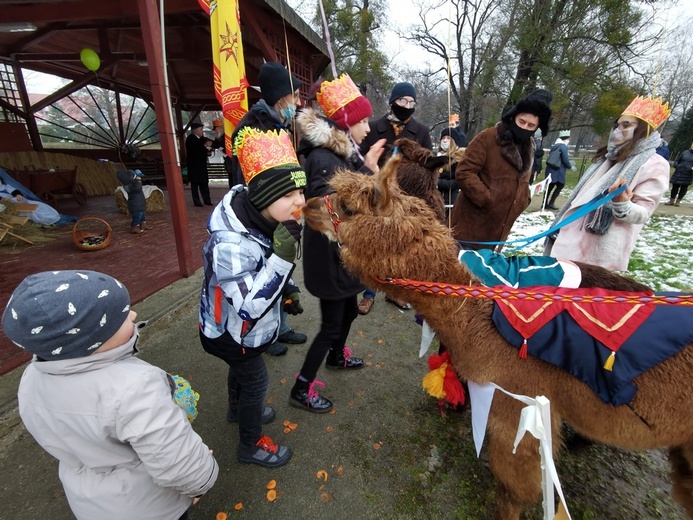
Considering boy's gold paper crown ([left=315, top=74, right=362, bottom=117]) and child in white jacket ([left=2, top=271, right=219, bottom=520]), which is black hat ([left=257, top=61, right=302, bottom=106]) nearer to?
boy's gold paper crown ([left=315, top=74, right=362, bottom=117])

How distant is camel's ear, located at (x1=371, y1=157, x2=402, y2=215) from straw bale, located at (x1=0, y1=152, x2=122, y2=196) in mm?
11784

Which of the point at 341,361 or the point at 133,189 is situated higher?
the point at 133,189

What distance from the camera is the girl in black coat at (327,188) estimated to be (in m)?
2.30

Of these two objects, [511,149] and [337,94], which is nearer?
[337,94]

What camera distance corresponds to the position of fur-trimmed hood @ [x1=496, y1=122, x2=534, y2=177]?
3.35m

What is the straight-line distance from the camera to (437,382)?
2.25 meters

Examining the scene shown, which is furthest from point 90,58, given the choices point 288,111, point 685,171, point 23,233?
point 685,171

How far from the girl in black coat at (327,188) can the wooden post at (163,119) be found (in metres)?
2.69

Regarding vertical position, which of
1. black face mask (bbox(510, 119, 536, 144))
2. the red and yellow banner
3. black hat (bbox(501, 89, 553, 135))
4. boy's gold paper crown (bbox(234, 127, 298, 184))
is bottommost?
boy's gold paper crown (bbox(234, 127, 298, 184))

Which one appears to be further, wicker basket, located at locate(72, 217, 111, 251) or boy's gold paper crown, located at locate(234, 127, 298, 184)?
wicker basket, located at locate(72, 217, 111, 251)

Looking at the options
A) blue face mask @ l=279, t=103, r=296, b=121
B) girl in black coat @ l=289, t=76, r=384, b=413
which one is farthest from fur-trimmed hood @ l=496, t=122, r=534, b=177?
blue face mask @ l=279, t=103, r=296, b=121

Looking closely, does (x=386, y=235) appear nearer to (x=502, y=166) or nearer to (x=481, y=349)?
(x=481, y=349)

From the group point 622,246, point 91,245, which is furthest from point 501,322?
point 91,245

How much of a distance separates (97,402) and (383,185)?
56.0 inches
